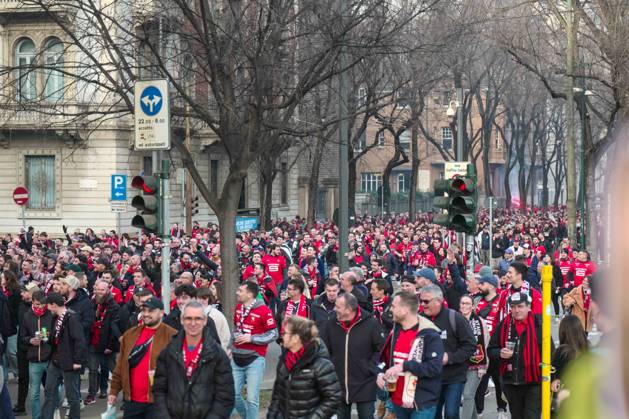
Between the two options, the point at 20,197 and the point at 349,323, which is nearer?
the point at 349,323

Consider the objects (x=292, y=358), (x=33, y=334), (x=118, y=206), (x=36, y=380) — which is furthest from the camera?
(x=118, y=206)

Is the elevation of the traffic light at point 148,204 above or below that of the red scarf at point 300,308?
above

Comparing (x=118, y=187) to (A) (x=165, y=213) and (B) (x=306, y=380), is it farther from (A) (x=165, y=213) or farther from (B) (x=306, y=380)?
(B) (x=306, y=380)

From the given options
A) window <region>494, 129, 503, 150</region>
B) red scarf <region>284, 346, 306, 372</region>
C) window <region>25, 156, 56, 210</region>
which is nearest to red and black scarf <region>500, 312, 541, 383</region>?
red scarf <region>284, 346, 306, 372</region>

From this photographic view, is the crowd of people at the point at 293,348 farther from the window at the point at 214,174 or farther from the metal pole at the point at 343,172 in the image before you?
the window at the point at 214,174

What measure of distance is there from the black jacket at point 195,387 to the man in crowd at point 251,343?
9.57 ft

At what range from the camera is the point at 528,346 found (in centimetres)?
914

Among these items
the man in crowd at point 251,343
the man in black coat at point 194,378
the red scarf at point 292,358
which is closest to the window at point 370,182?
the man in crowd at point 251,343

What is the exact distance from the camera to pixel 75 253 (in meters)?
23.4

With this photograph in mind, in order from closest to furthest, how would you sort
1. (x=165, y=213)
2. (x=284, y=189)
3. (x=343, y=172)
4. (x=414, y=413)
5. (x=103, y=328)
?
(x=414, y=413)
(x=165, y=213)
(x=103, y=328)
(x=343, y=172)
(x=284, y=189)

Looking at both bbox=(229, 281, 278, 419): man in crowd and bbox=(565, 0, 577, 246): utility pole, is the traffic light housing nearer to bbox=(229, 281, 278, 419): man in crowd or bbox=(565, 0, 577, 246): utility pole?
bbox=(229, 281, 278, 419): man in crowd

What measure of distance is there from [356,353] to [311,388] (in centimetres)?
222

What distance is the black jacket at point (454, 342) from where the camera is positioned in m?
9.12

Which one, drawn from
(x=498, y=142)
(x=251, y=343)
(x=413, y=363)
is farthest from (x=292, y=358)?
(x=498, y=142)
